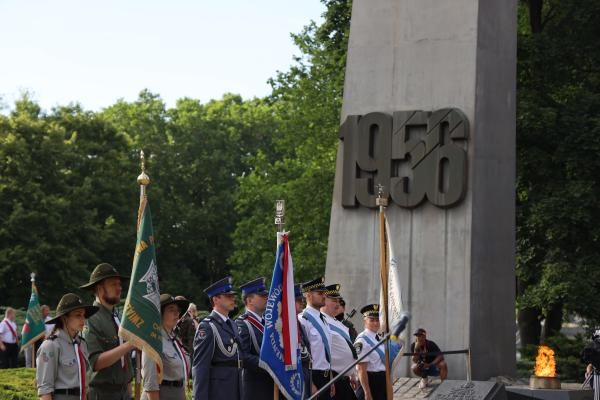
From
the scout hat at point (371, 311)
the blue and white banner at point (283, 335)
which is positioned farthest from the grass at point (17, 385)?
the blue and white banner at point (283, 335)

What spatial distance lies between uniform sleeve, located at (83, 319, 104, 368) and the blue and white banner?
5.71 ft

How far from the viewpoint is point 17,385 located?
17.7 meters

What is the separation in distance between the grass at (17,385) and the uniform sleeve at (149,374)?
6.20m

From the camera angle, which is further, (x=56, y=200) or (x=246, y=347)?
(x=56, y=200)

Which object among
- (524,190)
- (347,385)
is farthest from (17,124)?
(347,385)

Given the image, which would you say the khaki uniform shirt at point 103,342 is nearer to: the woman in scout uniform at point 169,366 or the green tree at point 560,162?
the woman in scout uniform at point 169,366

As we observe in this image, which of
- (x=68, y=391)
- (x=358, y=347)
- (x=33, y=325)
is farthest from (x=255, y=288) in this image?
(x=33, y=325)

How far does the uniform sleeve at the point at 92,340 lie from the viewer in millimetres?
9508

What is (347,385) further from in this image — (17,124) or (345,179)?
(17,124)

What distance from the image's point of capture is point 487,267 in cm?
2077

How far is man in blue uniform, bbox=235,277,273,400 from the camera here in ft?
36.0

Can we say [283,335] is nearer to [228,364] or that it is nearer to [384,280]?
[228,364]

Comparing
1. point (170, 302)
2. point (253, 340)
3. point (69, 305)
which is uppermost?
point (170, 302)

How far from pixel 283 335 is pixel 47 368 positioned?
2.46 metres
